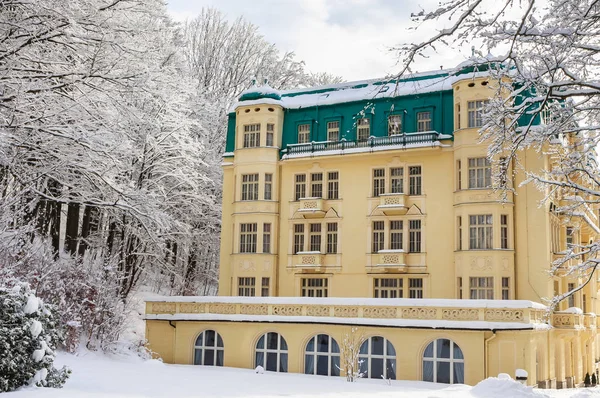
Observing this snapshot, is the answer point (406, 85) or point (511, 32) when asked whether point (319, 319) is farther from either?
point (511, 32)

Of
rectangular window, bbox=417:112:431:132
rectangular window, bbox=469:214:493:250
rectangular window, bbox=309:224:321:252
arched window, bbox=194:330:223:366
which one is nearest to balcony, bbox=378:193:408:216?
rectangular window, bbox=469:214:493:250

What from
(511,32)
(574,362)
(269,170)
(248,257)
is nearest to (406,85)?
(269,170)

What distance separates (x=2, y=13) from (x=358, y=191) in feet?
67.2

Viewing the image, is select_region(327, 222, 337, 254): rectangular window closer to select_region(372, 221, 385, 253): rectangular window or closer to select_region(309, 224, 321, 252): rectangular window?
select_region(309, 224, 321, 252): rectangular window

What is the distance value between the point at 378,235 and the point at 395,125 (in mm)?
5326

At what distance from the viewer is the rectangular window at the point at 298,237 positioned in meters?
33.6

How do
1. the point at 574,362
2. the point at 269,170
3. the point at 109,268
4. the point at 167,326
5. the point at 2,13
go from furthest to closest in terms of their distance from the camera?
the point at 269,170
the point at 574,362
the point at 167,326
the point at 109,268
the point at 2,13

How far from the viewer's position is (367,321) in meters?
25.9

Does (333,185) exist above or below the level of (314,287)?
above

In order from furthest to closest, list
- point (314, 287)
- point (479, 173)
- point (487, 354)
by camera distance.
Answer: point (314, 287)
point (479, 173)
point (487, 354)

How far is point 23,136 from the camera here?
17.3m

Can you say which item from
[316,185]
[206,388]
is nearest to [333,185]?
[316,185]

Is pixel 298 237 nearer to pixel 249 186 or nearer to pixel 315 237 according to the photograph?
pixel 315 237

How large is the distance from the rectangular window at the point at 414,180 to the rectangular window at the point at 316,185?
14.8 ft
